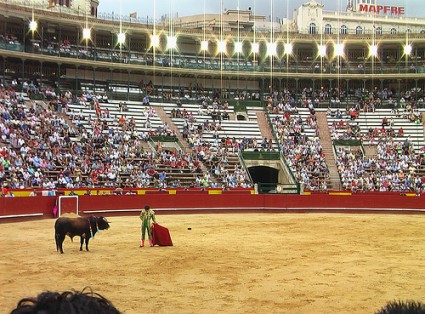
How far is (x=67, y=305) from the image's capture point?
1.57 metres

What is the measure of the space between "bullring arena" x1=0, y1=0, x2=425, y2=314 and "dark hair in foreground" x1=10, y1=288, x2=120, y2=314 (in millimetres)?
7935

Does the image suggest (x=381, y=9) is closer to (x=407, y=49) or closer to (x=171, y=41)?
(x=407, y=49)

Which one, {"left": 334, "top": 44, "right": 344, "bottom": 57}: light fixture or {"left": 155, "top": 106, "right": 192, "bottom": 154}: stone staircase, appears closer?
{"left": 155, "top": 106, "right": 192, "bottom": 154}: stone staircase

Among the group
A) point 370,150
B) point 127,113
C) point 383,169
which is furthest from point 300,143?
point 127,113

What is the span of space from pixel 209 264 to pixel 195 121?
29.2m

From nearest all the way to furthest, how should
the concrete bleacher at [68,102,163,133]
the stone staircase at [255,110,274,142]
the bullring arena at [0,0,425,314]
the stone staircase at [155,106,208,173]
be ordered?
1. the bullring arena at [0,0,425,314]
2. the stone staircase at [155,106,208,173]
3. the concrete bleacher at [68,102,163,133]
4. the stone staircase at [255,110,274,142]

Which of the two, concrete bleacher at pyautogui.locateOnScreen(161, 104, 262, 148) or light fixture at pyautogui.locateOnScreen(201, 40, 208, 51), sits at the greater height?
light fixture at pyautogui.locateOnScreen(201, 40, 208, 51)

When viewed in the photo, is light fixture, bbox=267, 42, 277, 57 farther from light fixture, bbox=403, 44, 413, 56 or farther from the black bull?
the black bull

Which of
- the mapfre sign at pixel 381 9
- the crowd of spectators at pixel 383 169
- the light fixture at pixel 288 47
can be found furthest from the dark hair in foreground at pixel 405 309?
the mapfre sign at pixel 381 9

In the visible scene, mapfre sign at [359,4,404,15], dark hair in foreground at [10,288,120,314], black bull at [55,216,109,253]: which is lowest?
black bull at [55,216,109,253]

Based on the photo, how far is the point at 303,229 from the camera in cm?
2295

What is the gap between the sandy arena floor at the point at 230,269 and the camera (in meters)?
10.1

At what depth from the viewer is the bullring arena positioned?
12172mm

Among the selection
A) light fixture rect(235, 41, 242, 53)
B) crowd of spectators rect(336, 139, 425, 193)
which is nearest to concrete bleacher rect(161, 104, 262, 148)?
light fixture rect(235, 41, 242, 53)
